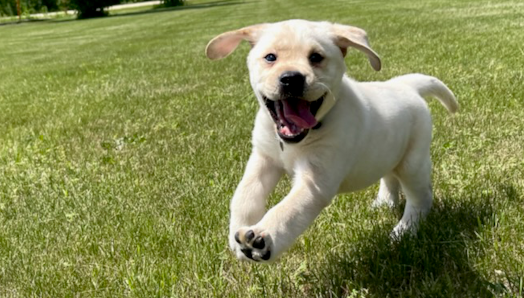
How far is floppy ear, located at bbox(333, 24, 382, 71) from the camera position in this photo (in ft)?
9.32

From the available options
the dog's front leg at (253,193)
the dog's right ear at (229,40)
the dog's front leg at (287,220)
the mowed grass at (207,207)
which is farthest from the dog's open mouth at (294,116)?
the mowed grass at (207,207)

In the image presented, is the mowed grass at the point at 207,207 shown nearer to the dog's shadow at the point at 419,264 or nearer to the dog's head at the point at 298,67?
the dog's shadow at the point at 419,264

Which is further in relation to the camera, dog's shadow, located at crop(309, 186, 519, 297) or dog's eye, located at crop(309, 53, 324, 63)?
dog's eye, located at crop(309, 53, 324, 63)

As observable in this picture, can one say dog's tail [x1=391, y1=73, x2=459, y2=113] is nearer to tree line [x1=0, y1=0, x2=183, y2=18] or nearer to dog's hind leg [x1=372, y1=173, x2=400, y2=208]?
dog's hind leg [x1=372, y1=173, x2=400, y2=208]

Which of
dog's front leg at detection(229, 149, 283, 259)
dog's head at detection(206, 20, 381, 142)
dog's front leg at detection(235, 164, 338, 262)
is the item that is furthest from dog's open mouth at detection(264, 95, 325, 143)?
dog's front leg at detection(229, 149, 283, 259)

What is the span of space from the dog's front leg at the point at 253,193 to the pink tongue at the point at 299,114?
0.36 metres

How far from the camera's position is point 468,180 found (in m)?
3.79

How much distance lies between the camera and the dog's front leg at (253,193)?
275 centimetres

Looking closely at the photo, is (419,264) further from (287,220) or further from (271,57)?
(271,57)

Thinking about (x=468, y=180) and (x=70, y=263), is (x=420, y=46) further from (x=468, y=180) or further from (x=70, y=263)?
→ (x=70, y=263)

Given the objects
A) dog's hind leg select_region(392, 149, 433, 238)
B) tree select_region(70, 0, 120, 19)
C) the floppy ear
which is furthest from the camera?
tree select_region(70, 0, 120, 19)

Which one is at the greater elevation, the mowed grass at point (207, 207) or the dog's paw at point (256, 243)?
the dog's paw at point (256, 243)

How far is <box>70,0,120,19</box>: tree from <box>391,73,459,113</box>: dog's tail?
50.4m

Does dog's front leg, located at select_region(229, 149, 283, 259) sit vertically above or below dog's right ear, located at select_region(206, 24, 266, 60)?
below
